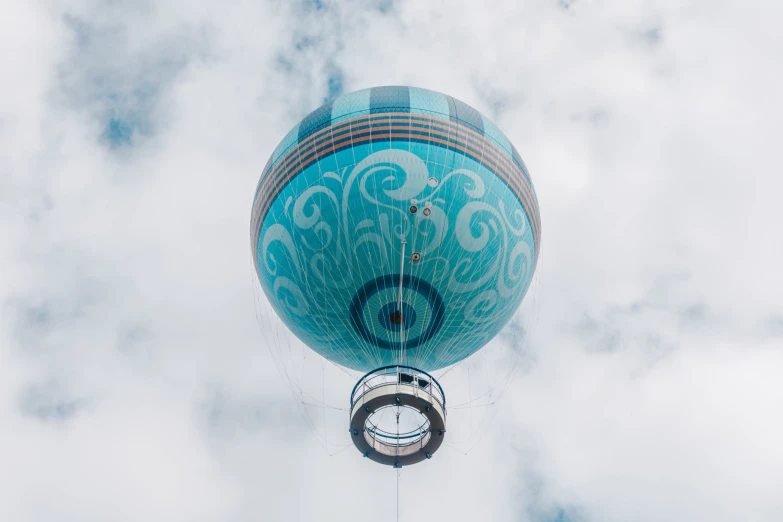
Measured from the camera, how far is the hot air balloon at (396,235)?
636 inches

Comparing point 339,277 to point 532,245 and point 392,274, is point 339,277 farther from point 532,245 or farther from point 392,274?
point 532,245

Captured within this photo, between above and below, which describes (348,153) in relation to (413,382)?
above

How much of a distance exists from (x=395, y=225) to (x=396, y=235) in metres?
0.22

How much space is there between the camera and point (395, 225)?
634 inches

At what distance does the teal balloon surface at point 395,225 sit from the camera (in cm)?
1622

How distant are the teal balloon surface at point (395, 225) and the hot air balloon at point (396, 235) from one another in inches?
1.1

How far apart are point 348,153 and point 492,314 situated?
16.9ft

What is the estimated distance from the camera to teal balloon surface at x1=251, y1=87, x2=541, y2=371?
16.2 meters

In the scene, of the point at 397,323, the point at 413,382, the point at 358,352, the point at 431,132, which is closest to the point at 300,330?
the point at 358,352

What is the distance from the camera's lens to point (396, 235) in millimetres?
16172

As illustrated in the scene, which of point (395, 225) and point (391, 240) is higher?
point (395, 225)

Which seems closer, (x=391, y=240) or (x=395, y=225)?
(x=395, y=225)

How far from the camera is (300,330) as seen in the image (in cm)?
1866

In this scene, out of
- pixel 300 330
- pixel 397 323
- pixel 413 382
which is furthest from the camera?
pixel 300 330
